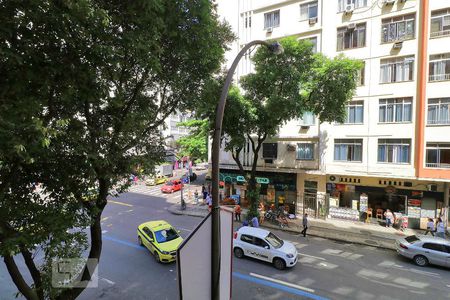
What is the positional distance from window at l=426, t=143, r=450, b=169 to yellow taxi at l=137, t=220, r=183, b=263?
597 inches

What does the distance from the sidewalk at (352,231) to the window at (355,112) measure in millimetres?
7027

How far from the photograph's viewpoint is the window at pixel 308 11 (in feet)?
61.2

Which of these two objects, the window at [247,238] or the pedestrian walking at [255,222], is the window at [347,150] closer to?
the pedestrian walking at [255,222]

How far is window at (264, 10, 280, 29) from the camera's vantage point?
20.0m

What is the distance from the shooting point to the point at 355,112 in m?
17.5

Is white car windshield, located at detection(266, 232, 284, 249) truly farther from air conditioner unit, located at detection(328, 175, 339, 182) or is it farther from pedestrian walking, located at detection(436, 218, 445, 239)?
pedestrian walking, located at detection(436, 218, 445, 239)

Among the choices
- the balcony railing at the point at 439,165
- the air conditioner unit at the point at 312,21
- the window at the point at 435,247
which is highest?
the air conditioner unit at the point at 312,21

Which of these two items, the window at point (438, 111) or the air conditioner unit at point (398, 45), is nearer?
the window at point (438, 111)

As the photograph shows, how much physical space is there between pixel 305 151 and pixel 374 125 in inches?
189

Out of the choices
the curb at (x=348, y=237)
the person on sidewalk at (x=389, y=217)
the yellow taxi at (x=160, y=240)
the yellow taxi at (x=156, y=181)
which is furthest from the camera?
the yellow taxi at (x=156, y=181)

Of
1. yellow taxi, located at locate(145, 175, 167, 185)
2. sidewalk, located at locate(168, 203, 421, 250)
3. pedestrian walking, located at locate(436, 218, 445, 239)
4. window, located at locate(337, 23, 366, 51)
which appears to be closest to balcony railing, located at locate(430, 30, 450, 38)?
window, located at locate(337, 23, 366, 51)

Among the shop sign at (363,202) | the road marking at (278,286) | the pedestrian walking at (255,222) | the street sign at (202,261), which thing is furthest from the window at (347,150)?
the street sign at (202,261)

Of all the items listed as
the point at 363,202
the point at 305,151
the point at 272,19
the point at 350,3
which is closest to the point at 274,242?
the point at 305,151

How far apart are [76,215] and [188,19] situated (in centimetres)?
482
